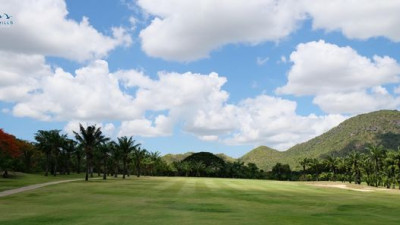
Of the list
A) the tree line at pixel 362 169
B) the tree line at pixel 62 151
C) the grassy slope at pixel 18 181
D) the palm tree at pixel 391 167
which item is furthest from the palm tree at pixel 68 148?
the palm tree at pixel 391 167

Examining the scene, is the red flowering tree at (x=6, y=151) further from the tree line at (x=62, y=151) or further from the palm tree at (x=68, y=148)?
the palm tree at (x=68, y=148)

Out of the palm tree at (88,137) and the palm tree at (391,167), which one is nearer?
the palm tree at (88,137)

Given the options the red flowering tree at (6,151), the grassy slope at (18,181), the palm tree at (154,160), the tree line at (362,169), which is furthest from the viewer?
the palm tree at (154,160)

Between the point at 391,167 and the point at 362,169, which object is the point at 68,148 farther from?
the point at 391,167

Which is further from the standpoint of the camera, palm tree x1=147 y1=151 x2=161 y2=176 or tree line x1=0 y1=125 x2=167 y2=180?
palm tree x1=147 y1=151 x2=161 y2=176

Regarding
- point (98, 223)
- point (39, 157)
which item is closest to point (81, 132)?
point (39, 157)

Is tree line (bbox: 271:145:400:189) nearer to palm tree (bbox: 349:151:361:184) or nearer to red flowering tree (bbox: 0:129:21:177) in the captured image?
palm tree (bbox: 349:151:361:184)

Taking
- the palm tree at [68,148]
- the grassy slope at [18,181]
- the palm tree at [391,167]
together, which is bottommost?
the grassy slope at [18,181]

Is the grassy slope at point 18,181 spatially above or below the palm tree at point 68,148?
below

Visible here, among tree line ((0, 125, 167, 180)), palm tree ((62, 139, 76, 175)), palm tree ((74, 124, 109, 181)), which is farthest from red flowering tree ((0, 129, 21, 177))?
palm tree ((62, 139, 76, 175))

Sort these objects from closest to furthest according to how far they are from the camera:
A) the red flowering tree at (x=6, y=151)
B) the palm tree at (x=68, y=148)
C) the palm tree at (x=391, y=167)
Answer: the red flowering tree at (x=6, y=151) < the palm tree at (x=391, y=167) < the palm tree at (x=68, y=148)

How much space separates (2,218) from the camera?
25719 mm

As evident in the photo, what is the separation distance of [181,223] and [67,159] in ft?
416

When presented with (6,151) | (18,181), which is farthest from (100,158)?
(18,181)
